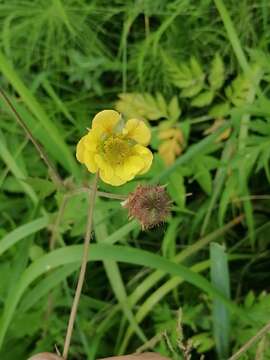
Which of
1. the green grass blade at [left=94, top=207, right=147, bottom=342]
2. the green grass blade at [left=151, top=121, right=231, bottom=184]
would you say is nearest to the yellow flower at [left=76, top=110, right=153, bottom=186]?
the green grass blade at [left=151, top=121, right=231, bottom=184]

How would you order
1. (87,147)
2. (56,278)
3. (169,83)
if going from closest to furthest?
1. (87,147)
2. (56,278)
3. (169,83)

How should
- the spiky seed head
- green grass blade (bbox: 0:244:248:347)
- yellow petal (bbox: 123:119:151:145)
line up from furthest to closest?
green grass blade (bbox: 0:244:248:347), yellow petal (bbox: 123:119:151:145), the spiky seed head

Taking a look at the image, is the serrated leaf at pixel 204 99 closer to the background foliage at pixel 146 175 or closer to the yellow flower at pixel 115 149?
the background foliage at pixel 146 175

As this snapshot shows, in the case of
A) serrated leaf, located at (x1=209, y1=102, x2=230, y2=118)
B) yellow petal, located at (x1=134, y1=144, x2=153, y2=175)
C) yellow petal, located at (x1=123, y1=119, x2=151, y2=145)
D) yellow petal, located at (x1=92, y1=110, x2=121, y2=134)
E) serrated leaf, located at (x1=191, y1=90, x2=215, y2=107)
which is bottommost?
yellow petal, located at (x1=134, y1=144, x2=153, y2=175)

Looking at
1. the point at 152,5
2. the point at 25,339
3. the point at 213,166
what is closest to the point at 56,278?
the point at 25,339

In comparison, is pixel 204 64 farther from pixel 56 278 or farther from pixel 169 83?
pixel 56 278

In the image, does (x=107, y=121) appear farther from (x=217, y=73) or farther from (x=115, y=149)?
(x=217, y=73)

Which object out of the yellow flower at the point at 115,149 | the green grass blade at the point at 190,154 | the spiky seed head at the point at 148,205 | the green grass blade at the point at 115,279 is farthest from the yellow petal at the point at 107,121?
the green grass blade at the point at 115,279

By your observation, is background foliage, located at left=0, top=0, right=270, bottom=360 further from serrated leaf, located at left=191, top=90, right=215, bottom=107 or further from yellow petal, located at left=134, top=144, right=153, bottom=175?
yellow petal, located at left=134, top=144, right=153, bottom=175
